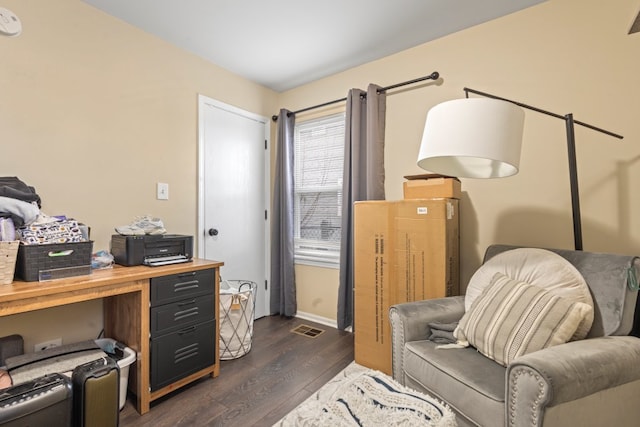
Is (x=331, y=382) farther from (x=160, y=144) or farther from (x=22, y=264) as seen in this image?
(x=160, y=144)

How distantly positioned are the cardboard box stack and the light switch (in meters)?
1.50

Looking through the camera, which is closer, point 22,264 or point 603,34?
point 22,264

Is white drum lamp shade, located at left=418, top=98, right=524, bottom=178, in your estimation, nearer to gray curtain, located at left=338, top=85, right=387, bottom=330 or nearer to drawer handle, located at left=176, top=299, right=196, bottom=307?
gray curtain, located at left=338, top=85, right=387, bottom=330

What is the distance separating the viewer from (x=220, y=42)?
7.90ft

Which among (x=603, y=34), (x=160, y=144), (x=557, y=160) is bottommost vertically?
(x=557, y=160)

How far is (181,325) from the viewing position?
5.98 ft

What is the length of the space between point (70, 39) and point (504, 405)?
117 inches

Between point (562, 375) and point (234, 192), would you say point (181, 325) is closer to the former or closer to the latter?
point (234, 192)

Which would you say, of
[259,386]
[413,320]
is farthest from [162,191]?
[413,320]

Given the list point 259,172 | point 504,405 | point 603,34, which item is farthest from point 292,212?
point 603,34

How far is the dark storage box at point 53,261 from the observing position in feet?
4.66

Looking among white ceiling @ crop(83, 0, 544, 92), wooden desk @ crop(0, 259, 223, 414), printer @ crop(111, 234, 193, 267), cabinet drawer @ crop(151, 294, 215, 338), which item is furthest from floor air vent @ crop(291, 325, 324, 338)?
white ceiling @ crop(83, 0, 544, 92)

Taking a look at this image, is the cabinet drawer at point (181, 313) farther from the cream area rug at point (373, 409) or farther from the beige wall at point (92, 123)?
the cream area rug at point (373, 409)

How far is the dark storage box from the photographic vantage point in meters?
1.42
